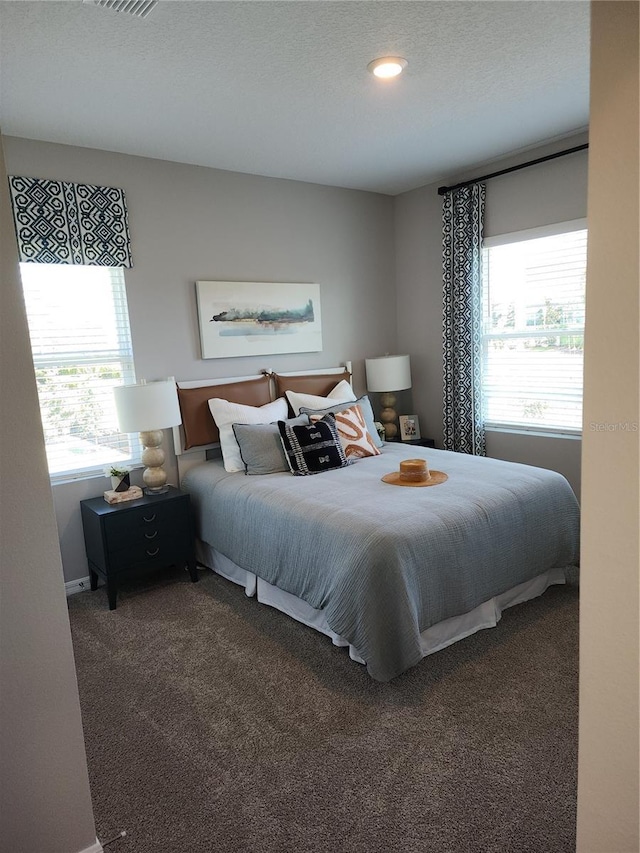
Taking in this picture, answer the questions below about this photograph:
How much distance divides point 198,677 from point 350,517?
1005mm

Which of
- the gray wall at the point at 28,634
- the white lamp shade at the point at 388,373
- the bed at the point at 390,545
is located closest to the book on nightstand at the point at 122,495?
the bed at the point at 390,545

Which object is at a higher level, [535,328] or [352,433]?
[535,328]

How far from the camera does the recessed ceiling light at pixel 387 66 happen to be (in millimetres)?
2559

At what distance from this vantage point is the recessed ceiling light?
256cm

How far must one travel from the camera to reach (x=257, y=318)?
433 cm

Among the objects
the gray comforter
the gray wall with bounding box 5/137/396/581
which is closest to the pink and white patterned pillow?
the gray comforter

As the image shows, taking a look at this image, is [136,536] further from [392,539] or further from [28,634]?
[28,634]

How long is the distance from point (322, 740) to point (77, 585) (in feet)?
7.10

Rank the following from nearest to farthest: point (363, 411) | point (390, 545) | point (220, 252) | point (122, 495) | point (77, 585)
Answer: point (390, 545) → point (122, 495) → point (77, 585) → point (220, 252) → point (363, 411)

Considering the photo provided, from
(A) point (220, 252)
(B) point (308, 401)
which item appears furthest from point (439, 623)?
(A) point (220, 252)

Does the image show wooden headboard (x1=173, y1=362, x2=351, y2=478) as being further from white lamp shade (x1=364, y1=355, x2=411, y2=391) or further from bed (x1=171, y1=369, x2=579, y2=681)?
white lamp shade (x1=364, y1=355, x2=411, y2=391)

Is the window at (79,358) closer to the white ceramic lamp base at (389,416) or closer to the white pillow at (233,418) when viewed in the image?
the white pillow at (233,418)

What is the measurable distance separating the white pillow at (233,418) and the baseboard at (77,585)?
1.15m

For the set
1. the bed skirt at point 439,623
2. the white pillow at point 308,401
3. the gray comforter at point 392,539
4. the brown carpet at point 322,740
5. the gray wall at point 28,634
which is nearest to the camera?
the gray wall at point 28,634
